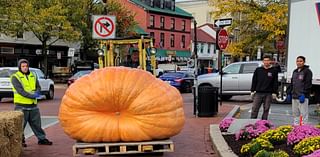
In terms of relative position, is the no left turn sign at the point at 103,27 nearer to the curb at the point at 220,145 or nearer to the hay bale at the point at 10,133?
the curb at the point at 220,145

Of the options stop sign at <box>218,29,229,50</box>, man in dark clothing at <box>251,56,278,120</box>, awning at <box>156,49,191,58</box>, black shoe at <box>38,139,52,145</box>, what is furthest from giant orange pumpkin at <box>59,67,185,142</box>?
awning at <box>156,49,191,58</box>

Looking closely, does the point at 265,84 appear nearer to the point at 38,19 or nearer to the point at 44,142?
the point at 44,142

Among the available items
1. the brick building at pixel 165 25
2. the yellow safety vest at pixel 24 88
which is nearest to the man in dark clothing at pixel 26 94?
the yellow safety vest at pixel 24 88

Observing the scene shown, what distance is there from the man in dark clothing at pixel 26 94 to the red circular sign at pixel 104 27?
341 cm

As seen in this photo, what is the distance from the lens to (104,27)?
12656 millimetres

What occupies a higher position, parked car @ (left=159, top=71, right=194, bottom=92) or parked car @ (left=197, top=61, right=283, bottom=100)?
parked car @ (left=197, top=61, right=283, bottom=100)

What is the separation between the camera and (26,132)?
11328 mm

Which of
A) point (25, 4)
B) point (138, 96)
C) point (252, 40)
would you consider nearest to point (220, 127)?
point (138, 96)

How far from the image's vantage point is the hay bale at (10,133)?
692cm

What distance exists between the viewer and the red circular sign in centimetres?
1259

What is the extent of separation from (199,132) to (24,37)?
118 feet

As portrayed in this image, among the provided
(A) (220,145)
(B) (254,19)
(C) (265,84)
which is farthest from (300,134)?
(B) (254,19)

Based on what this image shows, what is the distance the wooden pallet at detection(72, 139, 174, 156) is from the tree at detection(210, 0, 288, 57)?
22.4 metres

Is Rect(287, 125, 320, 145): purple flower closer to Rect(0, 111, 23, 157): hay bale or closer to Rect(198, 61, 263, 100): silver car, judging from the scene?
Rect(0, 111, 23, 157): hay bale
